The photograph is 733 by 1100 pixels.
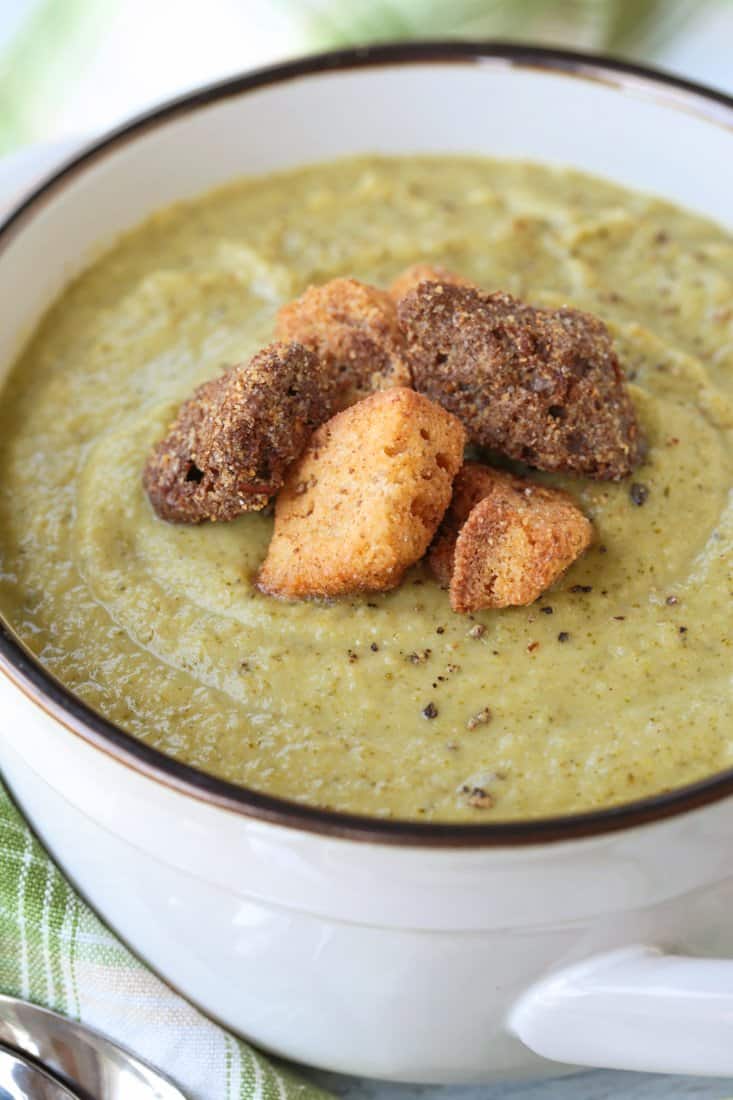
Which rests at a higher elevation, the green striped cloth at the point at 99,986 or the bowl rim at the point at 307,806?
the bowl rim at the point at 307,806

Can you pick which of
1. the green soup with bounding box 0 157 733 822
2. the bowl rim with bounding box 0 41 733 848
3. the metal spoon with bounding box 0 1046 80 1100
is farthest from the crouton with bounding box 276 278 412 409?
the metal spoon with bounding box 0 1046 80 1100

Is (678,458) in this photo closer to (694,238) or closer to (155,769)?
(694,238)

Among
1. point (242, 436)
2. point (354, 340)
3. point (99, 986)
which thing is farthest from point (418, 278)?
point (99, 986)

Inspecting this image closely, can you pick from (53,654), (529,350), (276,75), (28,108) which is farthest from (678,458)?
(28,108)

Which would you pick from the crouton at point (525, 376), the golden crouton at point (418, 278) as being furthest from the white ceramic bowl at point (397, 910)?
the golden crouton at point (418, 278)

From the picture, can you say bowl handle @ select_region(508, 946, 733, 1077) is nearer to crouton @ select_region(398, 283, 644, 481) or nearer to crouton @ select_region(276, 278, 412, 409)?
crouton @ select_region(398, 283, 644, 481)

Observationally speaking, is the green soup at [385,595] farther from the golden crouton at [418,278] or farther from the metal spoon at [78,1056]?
the metal spoon at [78,1056]
